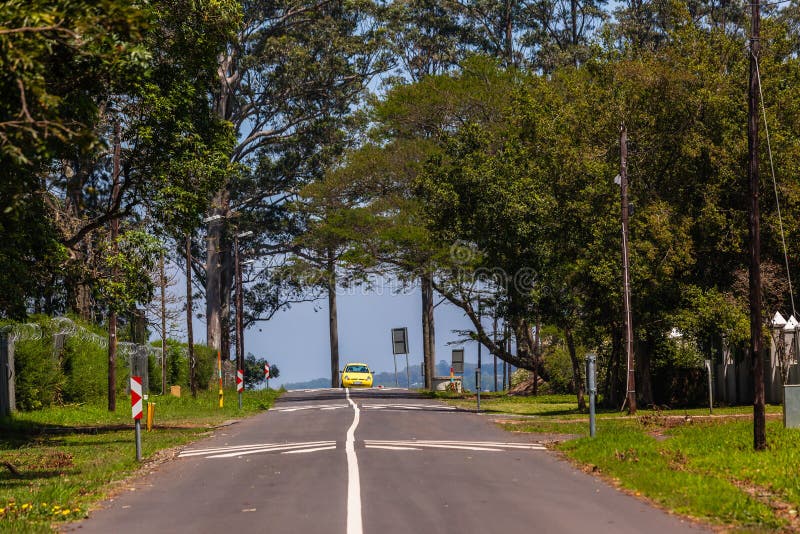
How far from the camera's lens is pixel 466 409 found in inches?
1485

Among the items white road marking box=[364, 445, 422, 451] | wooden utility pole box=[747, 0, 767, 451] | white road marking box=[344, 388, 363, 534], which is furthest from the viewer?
white road marking box=[364, 445, 422, 451]

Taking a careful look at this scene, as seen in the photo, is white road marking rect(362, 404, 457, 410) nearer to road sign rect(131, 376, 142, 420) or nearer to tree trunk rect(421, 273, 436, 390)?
road sign rect(131, 376, 142, 420)

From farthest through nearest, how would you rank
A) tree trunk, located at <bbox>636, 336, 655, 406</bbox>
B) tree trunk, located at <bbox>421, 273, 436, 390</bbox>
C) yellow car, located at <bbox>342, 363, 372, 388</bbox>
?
yellow car, located at <bbox>342, 363, 372, 388</bbox>
tree trunk, located at <bbox>421, 273, 436, 390</bbox>
tree trunk, located at <bbox>636, 336, 655, 406</bbox>

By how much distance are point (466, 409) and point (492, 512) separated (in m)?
26.3

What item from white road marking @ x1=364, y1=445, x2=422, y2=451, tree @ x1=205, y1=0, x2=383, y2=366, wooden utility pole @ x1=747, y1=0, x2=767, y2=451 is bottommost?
white road marking @ x1=364, y1=445, x2=422, y2=451

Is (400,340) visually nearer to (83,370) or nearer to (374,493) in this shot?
(83,370)

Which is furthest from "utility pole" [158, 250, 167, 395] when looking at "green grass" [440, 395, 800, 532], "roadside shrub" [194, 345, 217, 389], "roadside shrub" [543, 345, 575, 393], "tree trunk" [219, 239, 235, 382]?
"green grass" [440, 395, 800, 532]

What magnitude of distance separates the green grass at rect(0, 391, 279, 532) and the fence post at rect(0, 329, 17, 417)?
1.33ft

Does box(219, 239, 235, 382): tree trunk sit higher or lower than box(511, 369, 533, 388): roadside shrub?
higher

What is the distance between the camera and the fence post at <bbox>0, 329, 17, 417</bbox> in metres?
29.8

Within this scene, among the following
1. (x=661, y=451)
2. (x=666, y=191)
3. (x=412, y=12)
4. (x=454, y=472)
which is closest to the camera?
(x=454, y=472)

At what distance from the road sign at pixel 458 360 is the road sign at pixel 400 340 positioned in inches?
176

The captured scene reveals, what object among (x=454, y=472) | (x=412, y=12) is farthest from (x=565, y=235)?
(x=412, y=12)

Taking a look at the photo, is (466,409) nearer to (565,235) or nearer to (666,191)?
(565,235)
